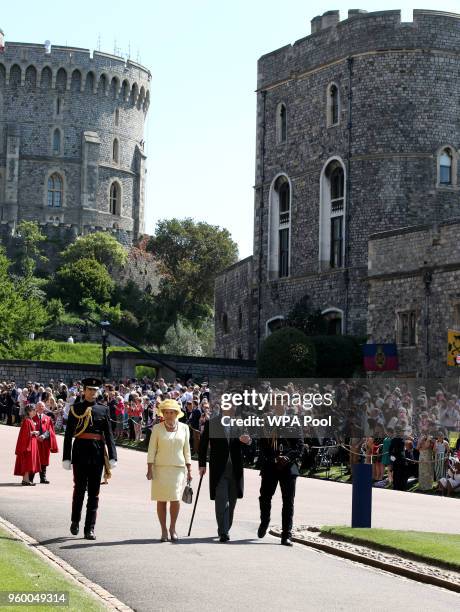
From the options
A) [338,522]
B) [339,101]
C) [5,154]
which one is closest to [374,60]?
[339,101]

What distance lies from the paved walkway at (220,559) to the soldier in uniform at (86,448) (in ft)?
1.74

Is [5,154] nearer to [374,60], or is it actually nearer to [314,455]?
[374,60]

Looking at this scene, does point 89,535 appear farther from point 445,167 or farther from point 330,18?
point 330,18

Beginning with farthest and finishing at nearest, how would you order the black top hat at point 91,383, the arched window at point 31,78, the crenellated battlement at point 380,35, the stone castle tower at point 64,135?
the arched window at point 31,78 < the stone castle tower at point 64,135 < the crenellated battlement at point 380,35 < the black top hat at point 91,383

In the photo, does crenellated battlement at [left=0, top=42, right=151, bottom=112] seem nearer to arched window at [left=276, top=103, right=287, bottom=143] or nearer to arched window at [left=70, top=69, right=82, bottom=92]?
arched window at [left=70, top=69, right=82, bottom=92]

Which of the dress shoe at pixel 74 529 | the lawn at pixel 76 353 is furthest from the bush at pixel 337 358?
the lawn at pixel 76 353

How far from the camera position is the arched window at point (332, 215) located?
53219 millimetres

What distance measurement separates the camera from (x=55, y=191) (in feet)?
386

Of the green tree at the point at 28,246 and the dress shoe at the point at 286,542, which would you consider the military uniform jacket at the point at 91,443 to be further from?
the green tree at the point at 28,246

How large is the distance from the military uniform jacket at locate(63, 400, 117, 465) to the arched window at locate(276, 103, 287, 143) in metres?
41.8

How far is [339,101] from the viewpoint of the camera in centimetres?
5328

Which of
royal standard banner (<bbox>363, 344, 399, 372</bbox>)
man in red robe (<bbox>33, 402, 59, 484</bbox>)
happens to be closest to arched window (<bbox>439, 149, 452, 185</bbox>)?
royal standard banner (<bbox>363, 344, 399, 372</bbox>)

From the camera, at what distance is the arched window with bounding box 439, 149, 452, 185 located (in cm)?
5162

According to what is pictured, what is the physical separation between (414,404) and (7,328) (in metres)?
50.6
